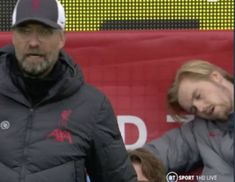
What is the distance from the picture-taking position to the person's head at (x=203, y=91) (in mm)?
3641

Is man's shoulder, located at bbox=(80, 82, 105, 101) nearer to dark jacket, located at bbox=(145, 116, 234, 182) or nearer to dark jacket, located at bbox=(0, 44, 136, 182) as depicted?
dark jacket, located at bbox=(0, 44, 136, 182)

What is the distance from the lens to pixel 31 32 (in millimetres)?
2623

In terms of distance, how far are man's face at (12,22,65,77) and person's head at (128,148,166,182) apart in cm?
90

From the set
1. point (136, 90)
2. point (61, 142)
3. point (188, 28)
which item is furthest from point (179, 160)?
point (61, 142)

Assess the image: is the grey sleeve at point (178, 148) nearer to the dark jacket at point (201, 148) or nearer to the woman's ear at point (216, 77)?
the dark jacket at point (201, 148)

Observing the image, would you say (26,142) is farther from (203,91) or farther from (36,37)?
(203,91)

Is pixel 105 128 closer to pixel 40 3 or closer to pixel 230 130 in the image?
pixel 40 3

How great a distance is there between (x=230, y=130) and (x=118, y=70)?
0.54 metres

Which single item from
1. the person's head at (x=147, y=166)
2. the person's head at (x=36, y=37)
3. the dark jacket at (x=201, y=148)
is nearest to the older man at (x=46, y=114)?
the person's head at (x=36, y=37)

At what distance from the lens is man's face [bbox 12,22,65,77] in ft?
8.55

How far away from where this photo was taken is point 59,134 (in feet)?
8.47

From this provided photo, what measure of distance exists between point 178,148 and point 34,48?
4.18 ft

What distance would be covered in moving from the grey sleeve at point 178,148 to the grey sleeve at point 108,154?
93cm

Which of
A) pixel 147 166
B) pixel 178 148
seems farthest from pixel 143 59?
pixel 147 166
